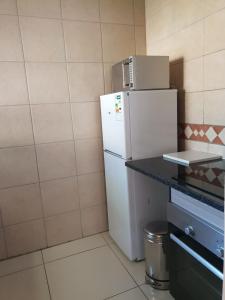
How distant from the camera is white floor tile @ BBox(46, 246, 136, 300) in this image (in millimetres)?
1644

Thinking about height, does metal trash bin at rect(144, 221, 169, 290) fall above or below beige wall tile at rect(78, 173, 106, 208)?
below

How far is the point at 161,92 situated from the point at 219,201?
1.00 m

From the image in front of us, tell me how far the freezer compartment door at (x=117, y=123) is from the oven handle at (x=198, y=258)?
634 millimetres

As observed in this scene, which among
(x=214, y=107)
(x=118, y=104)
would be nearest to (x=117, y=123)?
(x=118, y=104)

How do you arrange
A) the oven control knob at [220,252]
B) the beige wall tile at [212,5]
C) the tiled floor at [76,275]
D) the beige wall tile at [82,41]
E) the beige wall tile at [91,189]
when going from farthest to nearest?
the beige wall tile at [91,189] < the beige wall tile at [82,41] < the tiled floor at [76,275] < the beige wall tile at [212,5] < the oven control knob at [220,252]

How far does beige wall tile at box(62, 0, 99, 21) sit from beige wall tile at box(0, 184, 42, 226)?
1.42 meters

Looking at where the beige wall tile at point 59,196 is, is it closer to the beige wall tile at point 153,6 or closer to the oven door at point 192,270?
the oven door at point 192,270

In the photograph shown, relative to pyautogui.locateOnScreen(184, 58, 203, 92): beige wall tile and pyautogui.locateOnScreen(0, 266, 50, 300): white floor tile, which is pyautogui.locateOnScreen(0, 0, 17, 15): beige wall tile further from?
pyautogui.locateOnScreen(0, 266, 50, 300): white floor tile

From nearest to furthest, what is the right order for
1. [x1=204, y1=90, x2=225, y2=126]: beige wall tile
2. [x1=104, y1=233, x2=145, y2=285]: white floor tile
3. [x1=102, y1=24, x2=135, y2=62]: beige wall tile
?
[x1=204, y1=90, x2=225, y2=126]: beige wall tile < [x1=104, y1=233, x2=145, y2=285]: white floor tile < [x1=102, y1=24, x2=135, y2=62]: beige wall tile

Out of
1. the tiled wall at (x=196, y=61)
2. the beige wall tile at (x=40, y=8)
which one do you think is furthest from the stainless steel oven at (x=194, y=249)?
the beige wall tile at (x=40, y=8)

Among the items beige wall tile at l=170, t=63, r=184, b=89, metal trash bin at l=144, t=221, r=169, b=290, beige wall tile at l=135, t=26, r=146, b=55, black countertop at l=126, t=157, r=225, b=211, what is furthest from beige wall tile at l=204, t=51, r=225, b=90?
metal trash bin at l=144, t=221, r=169, b=290

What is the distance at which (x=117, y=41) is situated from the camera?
2109mm

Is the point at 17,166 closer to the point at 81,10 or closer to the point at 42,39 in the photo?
the point at 42,39

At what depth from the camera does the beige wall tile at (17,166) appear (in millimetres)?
1927
